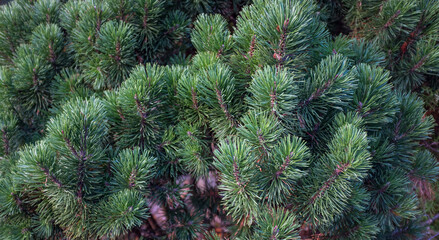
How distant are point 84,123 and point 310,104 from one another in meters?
0.55

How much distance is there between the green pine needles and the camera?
758 millimetres

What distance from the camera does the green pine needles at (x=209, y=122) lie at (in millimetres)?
758

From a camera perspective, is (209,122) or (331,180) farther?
(209,122)

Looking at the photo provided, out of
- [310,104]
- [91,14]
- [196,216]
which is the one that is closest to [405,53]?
[310,104]

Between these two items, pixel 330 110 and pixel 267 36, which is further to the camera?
pixel 330 110

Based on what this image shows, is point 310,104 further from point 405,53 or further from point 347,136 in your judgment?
point 405,53

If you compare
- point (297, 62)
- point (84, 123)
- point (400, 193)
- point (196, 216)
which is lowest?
point (196, 216)

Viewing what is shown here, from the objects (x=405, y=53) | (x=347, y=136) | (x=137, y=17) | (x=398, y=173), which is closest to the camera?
(x=347, y=136)

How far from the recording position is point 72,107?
2.68 ft

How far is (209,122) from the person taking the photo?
0.90m

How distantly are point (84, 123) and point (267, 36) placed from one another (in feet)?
1.53

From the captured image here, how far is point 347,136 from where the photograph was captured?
0.75 metres

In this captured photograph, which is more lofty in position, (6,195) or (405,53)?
(405,53)

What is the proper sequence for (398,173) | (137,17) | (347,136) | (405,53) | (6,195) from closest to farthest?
1. (347,136)
2. (6,195)
3. (398,173)
4. (137,17)
5. (405,53)
